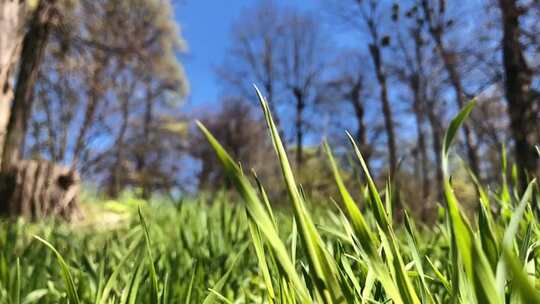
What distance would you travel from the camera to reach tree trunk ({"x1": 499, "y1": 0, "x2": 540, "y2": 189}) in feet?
18.2

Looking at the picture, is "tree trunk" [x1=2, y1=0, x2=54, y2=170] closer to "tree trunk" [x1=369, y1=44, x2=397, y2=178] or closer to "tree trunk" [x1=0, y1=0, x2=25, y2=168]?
"tree trunk" [x1=0, y1=0, x2=25, y2=168]

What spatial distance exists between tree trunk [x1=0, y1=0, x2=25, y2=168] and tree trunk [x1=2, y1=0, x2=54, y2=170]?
2942 millimetres

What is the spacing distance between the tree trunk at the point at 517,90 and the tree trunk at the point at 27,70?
23.7ft

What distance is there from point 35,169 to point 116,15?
8.96 metres

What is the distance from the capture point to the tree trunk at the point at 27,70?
21.4 ft

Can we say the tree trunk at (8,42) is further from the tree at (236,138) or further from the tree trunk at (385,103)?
the tree at (236,138)

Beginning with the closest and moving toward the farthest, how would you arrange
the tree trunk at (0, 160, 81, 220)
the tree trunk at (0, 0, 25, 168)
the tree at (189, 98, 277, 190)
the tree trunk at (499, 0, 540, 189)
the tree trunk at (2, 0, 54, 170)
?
1. the tree trunk at (0, 0, 25, 168)
2. the tree trunk at (499, 0, 540, 189)
3. the tree trunk at (0, 160, 81, 220)
4. the tree trunk at (2, 0, 54, 170)
5. the tree at (189, 98, 277, 190)

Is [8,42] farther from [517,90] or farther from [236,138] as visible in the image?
[236,138]

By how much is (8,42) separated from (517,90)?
245 inches

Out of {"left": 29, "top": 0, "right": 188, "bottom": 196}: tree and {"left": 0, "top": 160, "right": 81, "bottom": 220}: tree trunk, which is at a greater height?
{"left": 29, "top": 0, "right": 188, "bottom": 196}: tree

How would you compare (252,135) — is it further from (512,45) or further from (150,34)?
(512,45)

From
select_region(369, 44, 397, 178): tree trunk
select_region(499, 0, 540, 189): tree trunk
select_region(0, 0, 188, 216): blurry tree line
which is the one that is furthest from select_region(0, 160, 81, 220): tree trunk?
select_region(369, 44, 397, 178): tree trunk

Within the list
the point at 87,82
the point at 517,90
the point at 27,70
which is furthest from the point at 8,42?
the point at 87,82

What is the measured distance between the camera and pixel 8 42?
3723 millimetres
